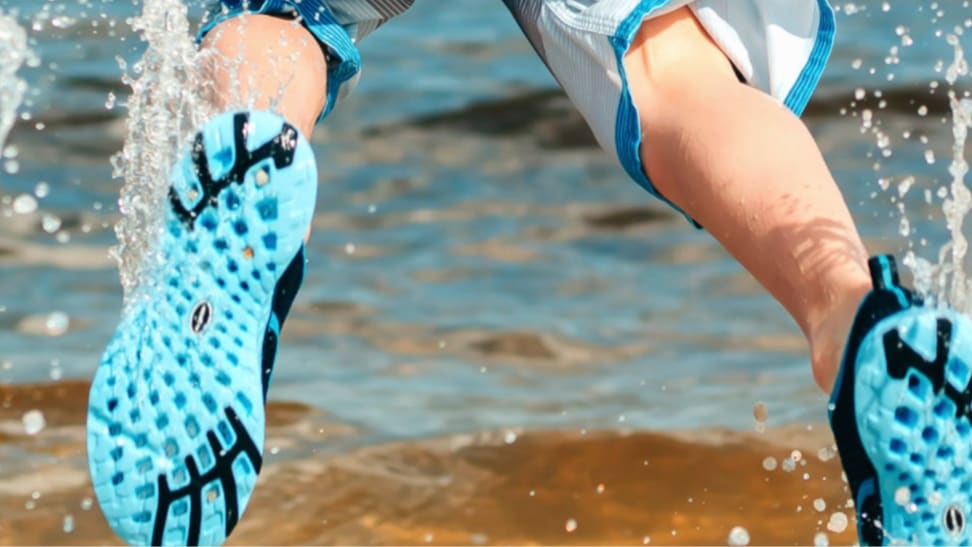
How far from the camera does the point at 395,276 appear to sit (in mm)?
3654

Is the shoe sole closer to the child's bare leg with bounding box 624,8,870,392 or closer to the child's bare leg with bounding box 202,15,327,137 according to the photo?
the child's bare leg with bounding box 624,8,870,392

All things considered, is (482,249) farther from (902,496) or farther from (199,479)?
(902,496)

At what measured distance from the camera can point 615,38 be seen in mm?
1675

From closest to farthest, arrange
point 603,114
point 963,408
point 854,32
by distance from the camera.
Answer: point 963,408, point 603,114, point 854,32

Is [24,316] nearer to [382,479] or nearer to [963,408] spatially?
[382,479]

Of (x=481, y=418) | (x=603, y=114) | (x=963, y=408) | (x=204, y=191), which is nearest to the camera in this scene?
(x=963, y=408)

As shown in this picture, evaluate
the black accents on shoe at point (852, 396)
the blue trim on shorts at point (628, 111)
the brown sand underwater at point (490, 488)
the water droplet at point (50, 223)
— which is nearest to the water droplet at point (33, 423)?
the brown sand underwater at point (490, 488)

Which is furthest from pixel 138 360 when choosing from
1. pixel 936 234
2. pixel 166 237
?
pixel 936 234

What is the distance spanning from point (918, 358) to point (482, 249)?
2.44 meters

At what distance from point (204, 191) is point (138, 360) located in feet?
0.58

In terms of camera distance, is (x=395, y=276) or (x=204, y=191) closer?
(x=204, y=191)

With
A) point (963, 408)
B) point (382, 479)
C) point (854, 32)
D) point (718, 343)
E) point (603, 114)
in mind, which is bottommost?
point (854, 32)

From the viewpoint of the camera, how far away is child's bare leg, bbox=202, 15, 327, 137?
5.45ft

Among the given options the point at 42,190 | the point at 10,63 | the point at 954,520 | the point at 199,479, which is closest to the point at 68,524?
the point at 10,63
